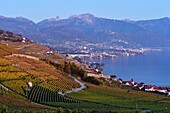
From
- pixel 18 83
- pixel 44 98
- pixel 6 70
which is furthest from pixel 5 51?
pixel 44 98

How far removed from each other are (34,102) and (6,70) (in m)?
15.6

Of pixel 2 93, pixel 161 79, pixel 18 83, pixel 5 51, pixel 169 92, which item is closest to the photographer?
pixel 2 93

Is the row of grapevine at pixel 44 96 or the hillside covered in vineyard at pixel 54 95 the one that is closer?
the hillside covered in vineyard at pixel 54 95

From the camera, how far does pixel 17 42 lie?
14038 centimetres

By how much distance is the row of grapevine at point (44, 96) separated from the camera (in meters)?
52.7

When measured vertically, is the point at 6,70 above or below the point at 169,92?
above

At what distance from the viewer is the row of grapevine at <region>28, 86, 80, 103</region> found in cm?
5266

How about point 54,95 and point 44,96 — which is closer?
point 44,96

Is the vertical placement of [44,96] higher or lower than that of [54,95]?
higher

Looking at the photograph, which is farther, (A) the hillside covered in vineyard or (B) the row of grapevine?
(B) the row of grapevine

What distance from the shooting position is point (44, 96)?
5478 cm

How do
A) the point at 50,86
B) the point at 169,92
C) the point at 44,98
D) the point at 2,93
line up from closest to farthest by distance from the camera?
the point at 2,93 < the point at 44,98 < the point at 50,86 < the point at 169,92

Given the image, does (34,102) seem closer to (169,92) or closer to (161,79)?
(169,92)

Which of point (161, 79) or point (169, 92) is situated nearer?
point (169, 92)
